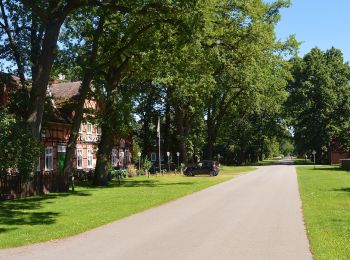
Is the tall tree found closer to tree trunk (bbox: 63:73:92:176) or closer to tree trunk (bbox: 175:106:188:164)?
tree trunk (bbox: 175:106:188:164)

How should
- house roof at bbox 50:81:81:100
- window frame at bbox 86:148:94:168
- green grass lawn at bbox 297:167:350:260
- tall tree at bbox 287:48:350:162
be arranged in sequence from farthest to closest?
1. tall tree at bbox 287:48:350:162
2. window frame at bbox 86:148:94:168
3. house roof at bbox 50:81:81:100
4. green grass lawn at bbox 297:167:350:260

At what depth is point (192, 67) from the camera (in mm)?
33719

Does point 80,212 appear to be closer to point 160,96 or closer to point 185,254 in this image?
point 185,254

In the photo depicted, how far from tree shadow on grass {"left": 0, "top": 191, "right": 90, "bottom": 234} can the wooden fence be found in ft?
6.89

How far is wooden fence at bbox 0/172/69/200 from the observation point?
24.1 m

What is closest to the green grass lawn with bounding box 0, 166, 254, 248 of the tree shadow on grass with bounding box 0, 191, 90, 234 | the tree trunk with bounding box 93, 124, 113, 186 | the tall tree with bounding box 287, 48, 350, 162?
the tree shadow on grass with bounding box 0, 191, 90, 234

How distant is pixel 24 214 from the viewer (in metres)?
17.3

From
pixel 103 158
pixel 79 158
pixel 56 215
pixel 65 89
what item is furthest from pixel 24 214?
pixel 65 89

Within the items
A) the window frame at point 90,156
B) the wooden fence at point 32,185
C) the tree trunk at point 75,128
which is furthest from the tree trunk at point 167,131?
the wooden fence at point 32,185

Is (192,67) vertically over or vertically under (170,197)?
over

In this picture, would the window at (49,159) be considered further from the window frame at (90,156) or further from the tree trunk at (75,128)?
the tree trunk at (75,128)

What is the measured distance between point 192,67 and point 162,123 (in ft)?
Result: 120

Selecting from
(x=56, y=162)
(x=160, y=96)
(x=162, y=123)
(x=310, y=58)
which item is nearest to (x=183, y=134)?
(x=160, y=96)

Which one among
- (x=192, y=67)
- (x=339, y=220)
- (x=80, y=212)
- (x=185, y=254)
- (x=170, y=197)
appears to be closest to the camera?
(x=185, y=254)
